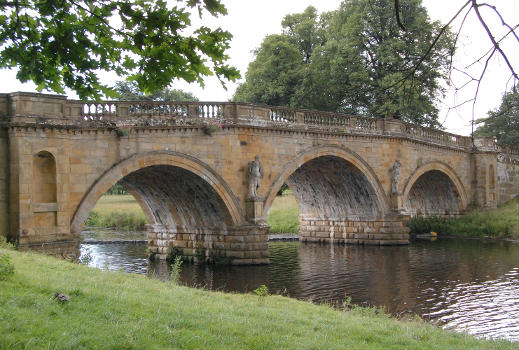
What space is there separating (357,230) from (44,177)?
53.8 ft

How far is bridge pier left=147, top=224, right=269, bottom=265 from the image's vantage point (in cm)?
1973

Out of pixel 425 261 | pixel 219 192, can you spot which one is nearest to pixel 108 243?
pixel 219 192

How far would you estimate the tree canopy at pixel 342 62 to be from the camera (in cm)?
3170

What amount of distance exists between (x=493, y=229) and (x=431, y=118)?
10.4 metres

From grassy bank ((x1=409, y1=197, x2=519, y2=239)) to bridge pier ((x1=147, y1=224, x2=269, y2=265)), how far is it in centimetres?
1410

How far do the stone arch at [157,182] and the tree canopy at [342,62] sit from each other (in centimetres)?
1380

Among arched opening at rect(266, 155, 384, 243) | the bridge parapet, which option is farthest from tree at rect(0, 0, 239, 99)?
arched opening at rect(266, 155, 384, 243)

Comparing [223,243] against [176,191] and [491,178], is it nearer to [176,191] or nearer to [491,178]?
[176,191]

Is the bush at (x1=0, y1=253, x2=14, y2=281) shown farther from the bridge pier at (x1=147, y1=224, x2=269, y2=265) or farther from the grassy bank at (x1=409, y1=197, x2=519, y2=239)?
the grassy bank at (x1=409, y1=197, x2=519, y2=239)

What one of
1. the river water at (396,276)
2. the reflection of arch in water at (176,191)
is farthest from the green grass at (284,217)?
the reflection of arch in water at (176,191)

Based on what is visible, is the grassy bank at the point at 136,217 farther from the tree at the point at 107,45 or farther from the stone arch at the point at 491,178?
the tree at the point at 107,45

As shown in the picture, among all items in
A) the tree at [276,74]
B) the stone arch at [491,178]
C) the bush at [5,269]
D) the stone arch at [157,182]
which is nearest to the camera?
the bush at [5,269]

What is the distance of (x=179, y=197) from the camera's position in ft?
68.2

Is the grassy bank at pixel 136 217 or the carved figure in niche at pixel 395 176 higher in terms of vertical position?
the carved figure in niche at pixel 395 176
